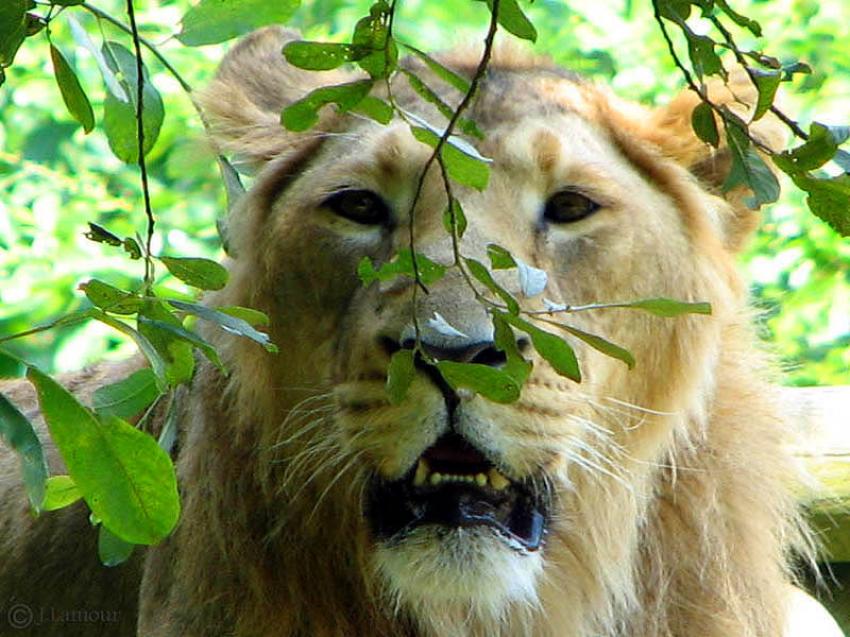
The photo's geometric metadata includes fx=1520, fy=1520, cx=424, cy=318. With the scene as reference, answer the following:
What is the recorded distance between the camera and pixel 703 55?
1754mm

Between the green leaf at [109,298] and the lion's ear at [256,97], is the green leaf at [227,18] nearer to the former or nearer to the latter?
the green leaf at [109,298]

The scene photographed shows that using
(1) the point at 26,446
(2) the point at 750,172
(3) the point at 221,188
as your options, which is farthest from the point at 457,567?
(3) the point at 221,188

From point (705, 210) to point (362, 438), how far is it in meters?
1.00

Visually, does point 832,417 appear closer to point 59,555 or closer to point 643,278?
point 643,278

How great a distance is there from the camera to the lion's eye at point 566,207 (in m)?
2.90

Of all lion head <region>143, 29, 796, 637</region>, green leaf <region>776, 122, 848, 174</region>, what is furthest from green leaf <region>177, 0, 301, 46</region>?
lion head <region>143, 29, 796, 637</region>

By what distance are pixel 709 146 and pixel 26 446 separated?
202 cm

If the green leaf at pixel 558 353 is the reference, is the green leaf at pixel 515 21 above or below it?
above

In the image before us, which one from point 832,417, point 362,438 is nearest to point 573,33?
point 832,417

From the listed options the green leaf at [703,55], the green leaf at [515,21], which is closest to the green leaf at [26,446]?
the green leaf at [515,21]

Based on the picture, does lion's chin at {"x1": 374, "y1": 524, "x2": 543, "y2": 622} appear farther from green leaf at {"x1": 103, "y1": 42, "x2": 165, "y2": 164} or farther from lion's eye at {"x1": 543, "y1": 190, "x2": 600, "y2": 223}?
green leaf at {"x1": 103, "y1": 42, "x2": 165, "y2": 164}

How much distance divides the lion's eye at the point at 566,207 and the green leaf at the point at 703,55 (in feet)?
3.70

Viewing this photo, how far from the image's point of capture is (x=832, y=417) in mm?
4074

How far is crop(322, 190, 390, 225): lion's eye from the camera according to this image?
2908 millimetres
